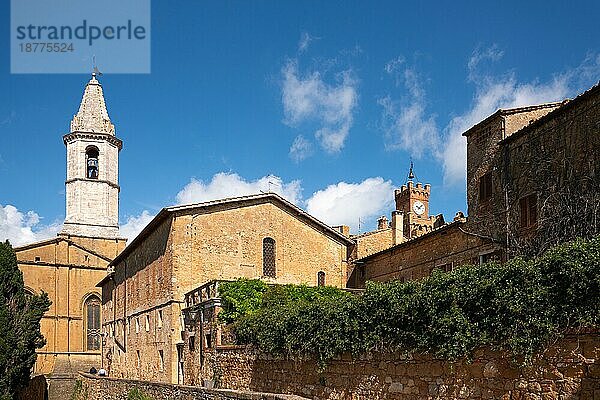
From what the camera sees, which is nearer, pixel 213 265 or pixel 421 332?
pixel 421 332

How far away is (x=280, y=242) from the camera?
30.2 m

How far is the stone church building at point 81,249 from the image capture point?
54.4 meters

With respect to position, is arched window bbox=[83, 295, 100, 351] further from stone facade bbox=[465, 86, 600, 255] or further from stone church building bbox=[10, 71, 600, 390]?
stone facade bbox=[465, 86, 600, 255]

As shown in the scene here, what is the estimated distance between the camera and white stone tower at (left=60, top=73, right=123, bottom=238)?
5788 cm

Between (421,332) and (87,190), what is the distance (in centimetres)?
5029

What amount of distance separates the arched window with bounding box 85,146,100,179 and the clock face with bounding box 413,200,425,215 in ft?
90.6

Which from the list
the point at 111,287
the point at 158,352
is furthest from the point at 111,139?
the point at 158,352

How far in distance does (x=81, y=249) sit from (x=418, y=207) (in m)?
27.6

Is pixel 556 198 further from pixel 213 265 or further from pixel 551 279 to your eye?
pixel 213 265

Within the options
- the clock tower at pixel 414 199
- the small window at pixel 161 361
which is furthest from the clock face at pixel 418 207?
the small window at pixel 161 361

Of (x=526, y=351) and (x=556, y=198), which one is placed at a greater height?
(x=556, y=198)

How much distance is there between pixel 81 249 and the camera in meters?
56.0

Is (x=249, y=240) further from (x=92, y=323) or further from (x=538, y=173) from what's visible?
(x=92, y=323)

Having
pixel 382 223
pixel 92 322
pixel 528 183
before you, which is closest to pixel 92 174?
pixel 92 322
